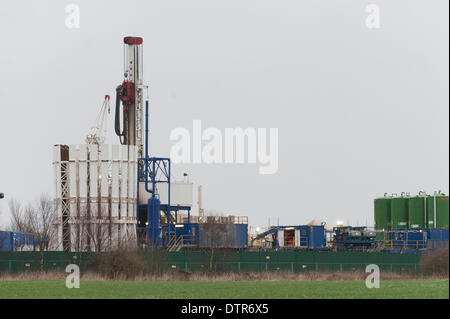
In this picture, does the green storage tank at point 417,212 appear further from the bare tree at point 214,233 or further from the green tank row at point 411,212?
the bare tree at point 214,233

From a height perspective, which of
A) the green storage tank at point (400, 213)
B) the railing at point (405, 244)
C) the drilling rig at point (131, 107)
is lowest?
the railing at point (405, 244)

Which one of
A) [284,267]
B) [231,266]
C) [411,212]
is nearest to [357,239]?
[411,212]

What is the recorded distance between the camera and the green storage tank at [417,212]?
3398 inches

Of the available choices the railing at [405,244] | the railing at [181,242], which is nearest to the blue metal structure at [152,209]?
the railing at [181,242]

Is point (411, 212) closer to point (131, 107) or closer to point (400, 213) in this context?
point (400, 213)

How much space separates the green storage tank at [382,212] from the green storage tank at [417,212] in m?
3.01

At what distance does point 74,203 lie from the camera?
76.6 metres

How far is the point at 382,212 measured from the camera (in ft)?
297

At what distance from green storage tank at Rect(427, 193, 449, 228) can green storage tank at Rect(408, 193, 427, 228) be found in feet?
1.65

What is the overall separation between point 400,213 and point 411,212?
1557 mm
